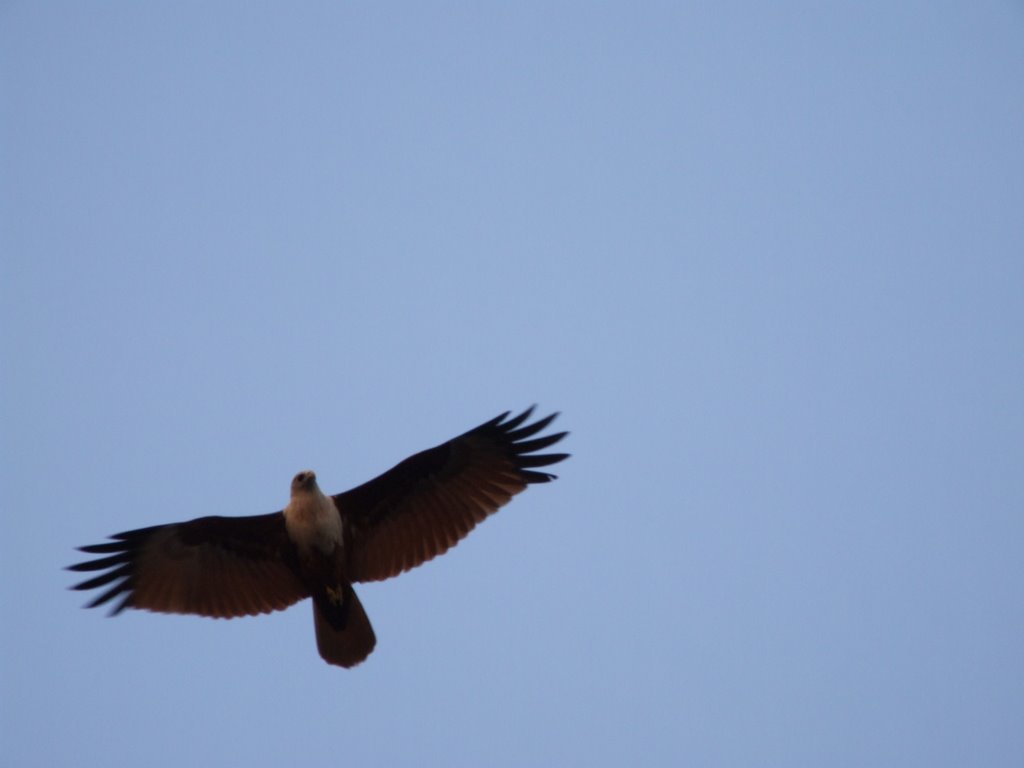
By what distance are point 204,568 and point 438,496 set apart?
2.01 metres

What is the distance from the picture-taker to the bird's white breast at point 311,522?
8.05 meters

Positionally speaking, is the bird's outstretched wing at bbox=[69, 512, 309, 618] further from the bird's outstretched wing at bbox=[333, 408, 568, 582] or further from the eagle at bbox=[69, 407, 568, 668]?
the bird's outstretched wing at bbox=[333, 408, 568, 582]

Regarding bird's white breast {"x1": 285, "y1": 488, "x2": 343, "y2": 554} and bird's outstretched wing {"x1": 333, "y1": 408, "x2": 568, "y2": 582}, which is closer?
bird's white breast {"x1": 285, "y1": 488, "x2": 343, "y2": 554}

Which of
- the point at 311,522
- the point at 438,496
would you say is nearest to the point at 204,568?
the point at 311,522

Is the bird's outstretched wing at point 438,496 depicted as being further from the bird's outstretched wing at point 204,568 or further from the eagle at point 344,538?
the bird's outstretched wing at point 204,568

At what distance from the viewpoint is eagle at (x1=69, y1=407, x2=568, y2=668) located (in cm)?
833

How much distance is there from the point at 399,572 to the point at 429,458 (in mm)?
979

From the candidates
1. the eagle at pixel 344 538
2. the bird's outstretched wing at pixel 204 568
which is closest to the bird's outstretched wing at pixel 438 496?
the eagle at pixel 344 538

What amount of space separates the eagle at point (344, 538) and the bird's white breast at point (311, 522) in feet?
0.25

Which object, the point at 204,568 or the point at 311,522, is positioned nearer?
the point at 311,522

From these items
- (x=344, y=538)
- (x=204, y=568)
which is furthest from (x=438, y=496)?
(x=204, y=568)

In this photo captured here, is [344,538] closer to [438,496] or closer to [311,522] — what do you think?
[311,522]

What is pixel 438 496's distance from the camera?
28.1 ft

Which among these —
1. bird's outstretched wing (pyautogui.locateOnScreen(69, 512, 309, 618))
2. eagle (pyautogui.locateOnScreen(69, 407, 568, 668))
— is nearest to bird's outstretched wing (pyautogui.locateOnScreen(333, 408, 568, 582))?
eagle (pyautogui.locateOnScreen(69, 407, 568, 668))
